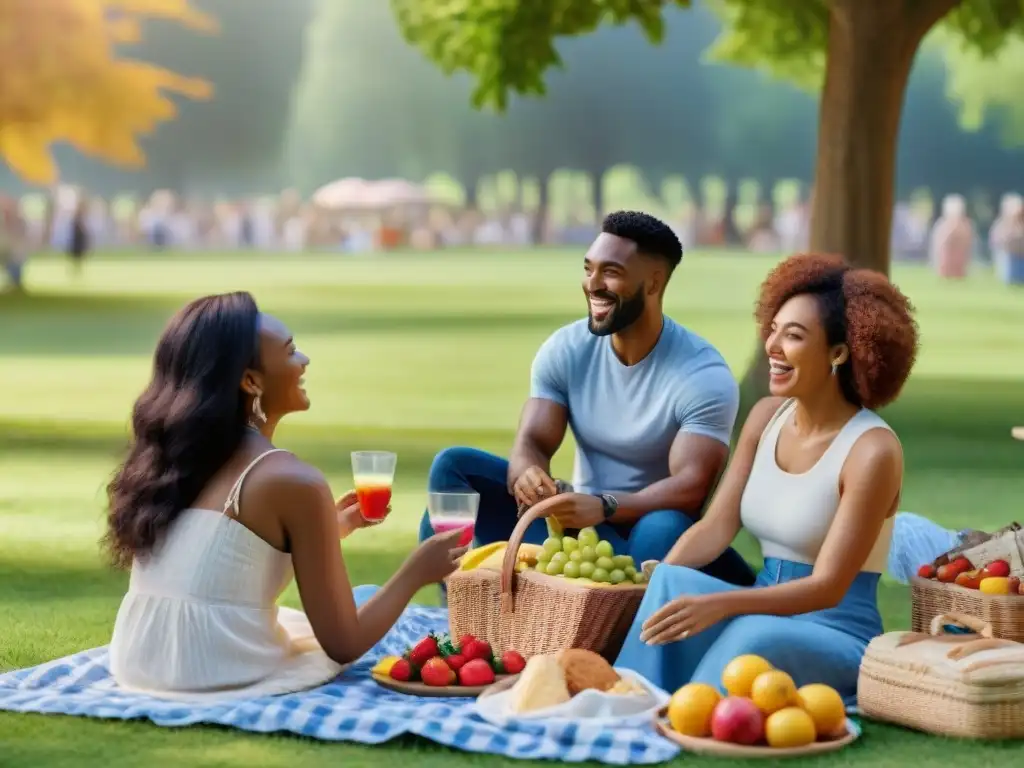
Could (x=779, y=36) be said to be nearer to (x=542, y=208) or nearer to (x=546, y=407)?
(x=546, y=407)

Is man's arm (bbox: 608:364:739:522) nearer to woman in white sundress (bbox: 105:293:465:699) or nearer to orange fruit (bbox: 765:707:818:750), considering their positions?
woman in white sundress (bbox: 105:293:465:699)

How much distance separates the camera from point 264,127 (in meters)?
66.0

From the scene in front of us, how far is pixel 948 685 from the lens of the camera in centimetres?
508

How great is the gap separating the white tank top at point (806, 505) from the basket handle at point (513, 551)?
599 mm

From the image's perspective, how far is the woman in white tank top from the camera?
526 centimetres

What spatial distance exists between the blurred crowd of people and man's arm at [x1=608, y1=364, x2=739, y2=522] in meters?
45.3

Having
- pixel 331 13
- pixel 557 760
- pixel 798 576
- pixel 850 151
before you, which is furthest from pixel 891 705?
pixel 331 13

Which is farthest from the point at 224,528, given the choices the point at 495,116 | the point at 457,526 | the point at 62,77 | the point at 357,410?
A: the point at 495,116

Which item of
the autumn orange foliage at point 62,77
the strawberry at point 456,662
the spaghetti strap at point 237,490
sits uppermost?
the autumn orange foliage at point 62,77

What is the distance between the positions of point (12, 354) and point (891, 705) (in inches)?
642

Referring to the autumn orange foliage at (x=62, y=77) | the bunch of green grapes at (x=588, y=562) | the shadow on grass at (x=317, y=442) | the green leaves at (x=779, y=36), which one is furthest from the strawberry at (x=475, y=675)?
the autumn orange foliage at (x=62, y=77)

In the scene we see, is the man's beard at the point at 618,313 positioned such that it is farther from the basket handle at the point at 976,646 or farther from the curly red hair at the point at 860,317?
the basket handle at the point at 976,646

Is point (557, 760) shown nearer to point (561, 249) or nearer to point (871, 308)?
point (871, 308)

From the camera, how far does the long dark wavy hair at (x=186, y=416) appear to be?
5.15 metres
